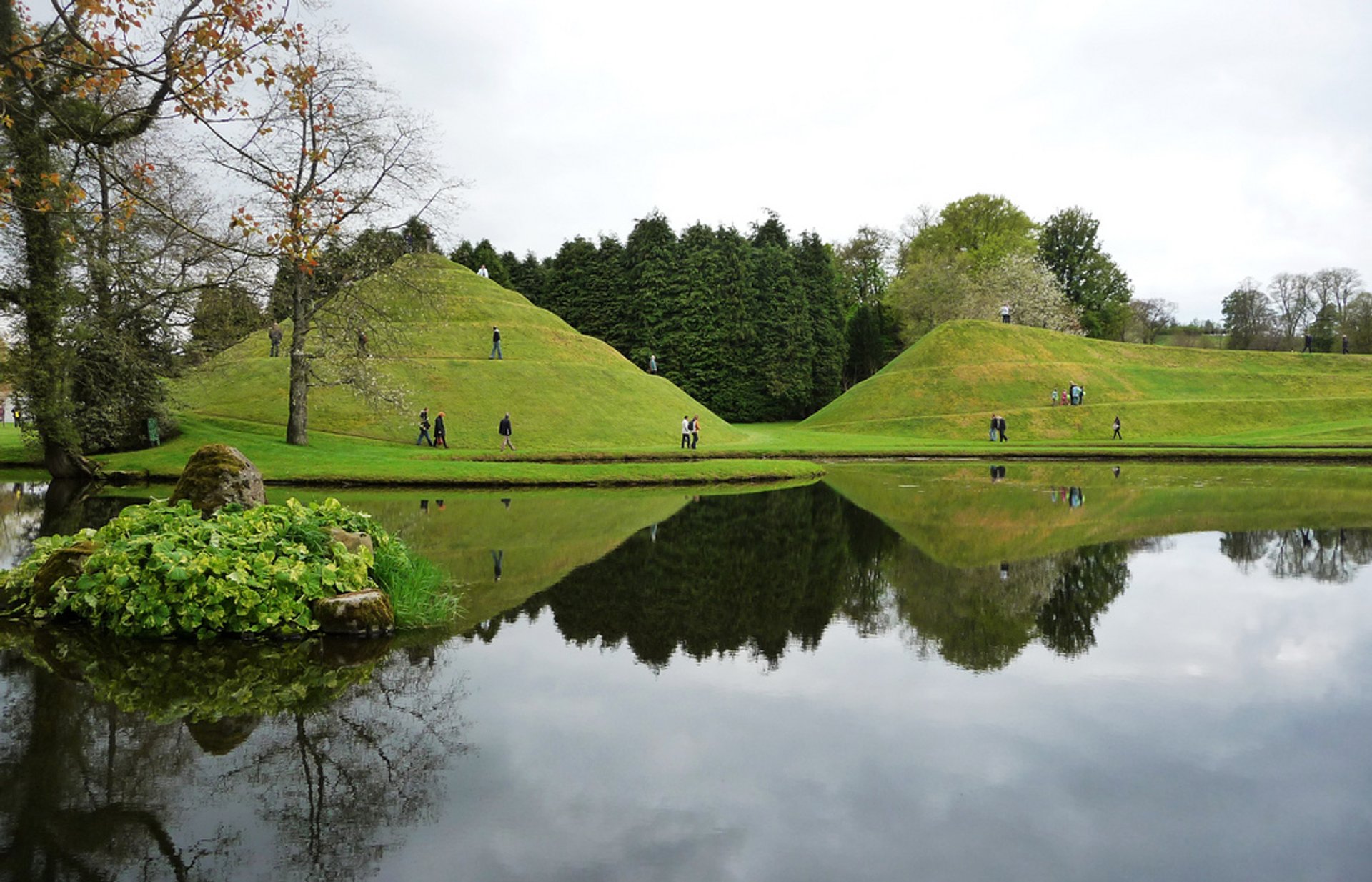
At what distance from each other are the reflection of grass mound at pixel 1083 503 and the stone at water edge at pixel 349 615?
9211 mm

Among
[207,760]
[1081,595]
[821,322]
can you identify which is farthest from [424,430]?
[821,322]

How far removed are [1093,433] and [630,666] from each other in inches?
2138

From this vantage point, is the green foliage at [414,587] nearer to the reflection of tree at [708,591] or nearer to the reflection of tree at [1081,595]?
the reflection of tree at [708,591]

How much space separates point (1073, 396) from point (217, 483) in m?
55.8

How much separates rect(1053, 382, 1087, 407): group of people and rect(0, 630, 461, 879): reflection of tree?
57.0 m

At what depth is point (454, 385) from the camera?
4444 cm

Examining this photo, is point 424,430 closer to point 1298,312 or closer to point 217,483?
point 217,483

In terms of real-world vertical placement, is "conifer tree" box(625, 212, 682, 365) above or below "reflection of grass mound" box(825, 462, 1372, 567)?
above

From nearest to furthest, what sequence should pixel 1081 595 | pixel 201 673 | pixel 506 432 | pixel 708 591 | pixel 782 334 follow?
pixel 201 673
pixel 1081 595
pixel 708 591
pixel 506 432
pixel 782 334

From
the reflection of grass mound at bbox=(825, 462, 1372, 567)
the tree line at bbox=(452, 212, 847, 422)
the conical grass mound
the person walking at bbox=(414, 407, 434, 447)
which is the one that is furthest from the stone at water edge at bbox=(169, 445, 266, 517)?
the tree line at bbox=(452, 212, 847, 422)

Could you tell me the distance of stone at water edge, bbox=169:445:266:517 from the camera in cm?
1277

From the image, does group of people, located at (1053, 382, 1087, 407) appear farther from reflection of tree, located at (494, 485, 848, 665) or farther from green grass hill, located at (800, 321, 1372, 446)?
reflection of tree, located at (494, 485, 848, 665)

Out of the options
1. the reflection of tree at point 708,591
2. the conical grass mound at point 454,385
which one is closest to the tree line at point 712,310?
the conical grass mound at point 454,385

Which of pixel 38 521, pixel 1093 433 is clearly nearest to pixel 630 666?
pixel 38 521
